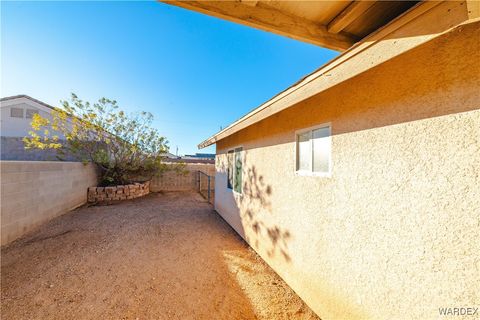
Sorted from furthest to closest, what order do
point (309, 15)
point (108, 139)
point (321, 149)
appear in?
point (108, 139) < point (321, 149) < point (309, 15)

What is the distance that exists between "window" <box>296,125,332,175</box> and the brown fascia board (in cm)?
73

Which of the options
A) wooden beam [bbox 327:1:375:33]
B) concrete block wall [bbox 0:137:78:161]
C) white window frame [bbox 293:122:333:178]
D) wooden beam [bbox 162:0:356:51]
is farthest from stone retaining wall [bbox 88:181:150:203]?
wooden beam [bbox 327:1:375:33]

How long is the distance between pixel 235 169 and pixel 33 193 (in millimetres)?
5512

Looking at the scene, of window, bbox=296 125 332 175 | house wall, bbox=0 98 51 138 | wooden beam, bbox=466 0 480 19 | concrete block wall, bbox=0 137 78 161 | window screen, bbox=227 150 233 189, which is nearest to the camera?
wooden beam, bbox=466 0 480 19

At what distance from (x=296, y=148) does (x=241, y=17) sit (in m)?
2.01

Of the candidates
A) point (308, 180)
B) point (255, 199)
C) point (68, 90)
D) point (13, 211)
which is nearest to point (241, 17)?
point (308, 180)

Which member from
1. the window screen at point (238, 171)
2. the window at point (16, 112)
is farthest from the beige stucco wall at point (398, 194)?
the window at point (16, 112)

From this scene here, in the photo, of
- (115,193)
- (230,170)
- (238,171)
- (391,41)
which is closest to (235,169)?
(238,171)

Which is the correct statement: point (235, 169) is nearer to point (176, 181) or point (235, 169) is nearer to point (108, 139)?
point (108, 139)

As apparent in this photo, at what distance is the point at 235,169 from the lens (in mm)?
5992

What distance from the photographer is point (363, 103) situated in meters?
2.03

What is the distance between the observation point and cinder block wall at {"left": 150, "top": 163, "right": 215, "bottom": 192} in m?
12.4

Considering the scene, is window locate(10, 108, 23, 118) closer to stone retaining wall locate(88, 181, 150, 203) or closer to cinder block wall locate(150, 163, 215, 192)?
stone retaining wall locate(88, 181, 150, 203)

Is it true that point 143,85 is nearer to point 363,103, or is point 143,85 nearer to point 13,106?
point 13,106
